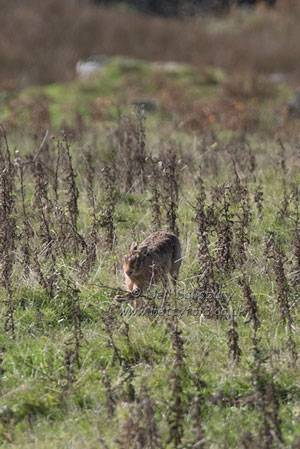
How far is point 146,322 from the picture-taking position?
5891 millimetres

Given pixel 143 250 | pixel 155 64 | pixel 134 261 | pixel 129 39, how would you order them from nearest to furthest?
pixel 134 261 → pixel 143 250 → pixel 155 64 → pixel 129 39

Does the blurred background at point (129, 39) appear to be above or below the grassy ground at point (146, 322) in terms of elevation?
above

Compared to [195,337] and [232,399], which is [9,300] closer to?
[195,337]

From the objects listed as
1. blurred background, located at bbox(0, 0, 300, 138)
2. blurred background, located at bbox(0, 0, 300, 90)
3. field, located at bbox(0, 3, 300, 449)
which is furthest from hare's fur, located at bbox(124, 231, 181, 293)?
blurred background, located at bbox(0, 0, 300, 90)

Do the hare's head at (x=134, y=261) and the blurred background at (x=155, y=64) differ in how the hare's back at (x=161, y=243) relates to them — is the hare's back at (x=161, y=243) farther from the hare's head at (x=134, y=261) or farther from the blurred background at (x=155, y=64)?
the blurred background at (x=155, y=64)

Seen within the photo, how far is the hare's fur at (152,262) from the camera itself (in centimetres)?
625

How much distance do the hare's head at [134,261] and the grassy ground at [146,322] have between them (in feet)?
1.07

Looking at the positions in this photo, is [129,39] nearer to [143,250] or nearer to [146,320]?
[143,250]

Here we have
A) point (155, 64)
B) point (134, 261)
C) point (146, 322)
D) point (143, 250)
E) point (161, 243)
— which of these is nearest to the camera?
point (146, 322)

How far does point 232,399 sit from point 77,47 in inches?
972

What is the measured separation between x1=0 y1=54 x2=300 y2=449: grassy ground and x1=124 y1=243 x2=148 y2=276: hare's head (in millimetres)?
326

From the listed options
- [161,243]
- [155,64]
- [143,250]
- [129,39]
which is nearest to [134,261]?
[143,250]

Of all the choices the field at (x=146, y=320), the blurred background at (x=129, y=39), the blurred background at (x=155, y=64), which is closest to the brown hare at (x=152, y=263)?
the field at (x=146, y=320)

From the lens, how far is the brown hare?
6.24 m
